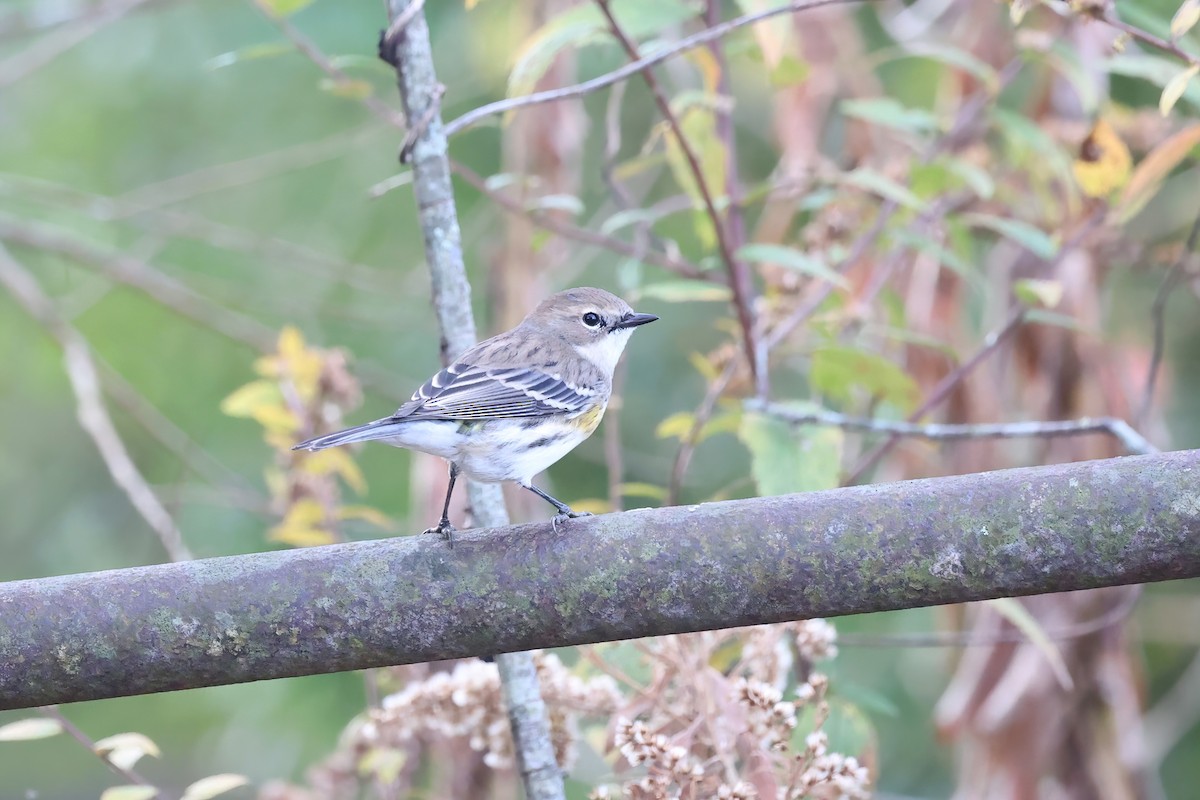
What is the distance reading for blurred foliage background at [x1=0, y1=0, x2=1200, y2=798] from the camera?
3254 millimetres

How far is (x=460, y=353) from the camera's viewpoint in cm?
278

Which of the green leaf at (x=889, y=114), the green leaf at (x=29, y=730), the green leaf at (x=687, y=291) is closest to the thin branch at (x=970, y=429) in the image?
the green leaf at (x=687, y=291)

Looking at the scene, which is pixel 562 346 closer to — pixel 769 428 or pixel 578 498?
pixel 769 428

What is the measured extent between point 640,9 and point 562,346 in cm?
94

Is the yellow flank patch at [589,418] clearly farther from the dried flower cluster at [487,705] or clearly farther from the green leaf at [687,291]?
the dried flower cluster at [487,705]

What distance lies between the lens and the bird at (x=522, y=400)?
278 centimetres

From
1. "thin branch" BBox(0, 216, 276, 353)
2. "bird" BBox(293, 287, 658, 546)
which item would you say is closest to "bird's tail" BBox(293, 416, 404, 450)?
"bird" BBox(293, 287, 658, 546)

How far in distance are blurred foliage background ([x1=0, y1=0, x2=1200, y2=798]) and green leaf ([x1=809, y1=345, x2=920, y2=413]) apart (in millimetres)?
10

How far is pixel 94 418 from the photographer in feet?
12.5

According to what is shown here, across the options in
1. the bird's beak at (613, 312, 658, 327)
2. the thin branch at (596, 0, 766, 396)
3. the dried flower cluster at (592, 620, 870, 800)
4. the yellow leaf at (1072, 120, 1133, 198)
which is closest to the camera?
the dried flower cluster at (592, 620, 870, 800)

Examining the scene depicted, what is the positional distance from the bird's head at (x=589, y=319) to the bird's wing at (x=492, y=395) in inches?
14.4

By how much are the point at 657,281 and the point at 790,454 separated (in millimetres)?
2427

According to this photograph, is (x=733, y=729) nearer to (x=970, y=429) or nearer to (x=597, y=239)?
(x=970, y=429)

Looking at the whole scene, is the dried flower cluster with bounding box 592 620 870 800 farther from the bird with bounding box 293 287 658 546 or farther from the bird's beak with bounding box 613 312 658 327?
the bird's beak with bounding box 613 312 658 327
